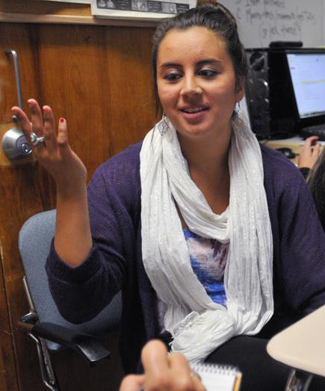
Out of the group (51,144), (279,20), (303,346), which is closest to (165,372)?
(303,346)

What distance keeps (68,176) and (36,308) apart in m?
0.54

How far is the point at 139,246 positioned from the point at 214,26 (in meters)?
0.55

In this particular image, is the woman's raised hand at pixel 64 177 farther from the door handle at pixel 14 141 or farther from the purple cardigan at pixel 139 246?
the door handle at pixel 14 141

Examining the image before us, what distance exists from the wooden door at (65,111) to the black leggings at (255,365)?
2.04ft

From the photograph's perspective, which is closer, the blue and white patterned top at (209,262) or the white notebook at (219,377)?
the white notebook at (219,377)

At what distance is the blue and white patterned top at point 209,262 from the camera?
1.26 m

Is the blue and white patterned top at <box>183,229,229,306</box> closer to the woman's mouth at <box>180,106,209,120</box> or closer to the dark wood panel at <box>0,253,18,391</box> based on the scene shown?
the woman's mouth at <box>180,106,209,120</box>

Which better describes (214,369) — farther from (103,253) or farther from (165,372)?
(103,253)

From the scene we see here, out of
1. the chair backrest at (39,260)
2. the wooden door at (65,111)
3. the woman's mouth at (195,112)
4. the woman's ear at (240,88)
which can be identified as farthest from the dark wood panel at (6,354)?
the woman's ear at (240,88)

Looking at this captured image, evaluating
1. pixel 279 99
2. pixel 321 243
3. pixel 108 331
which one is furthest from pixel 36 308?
pixel 279 99

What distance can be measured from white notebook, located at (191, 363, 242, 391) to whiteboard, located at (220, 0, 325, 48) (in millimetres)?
2277

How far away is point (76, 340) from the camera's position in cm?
117

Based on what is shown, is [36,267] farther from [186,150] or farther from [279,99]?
[279,99]

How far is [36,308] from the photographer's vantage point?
1365 millimetres
